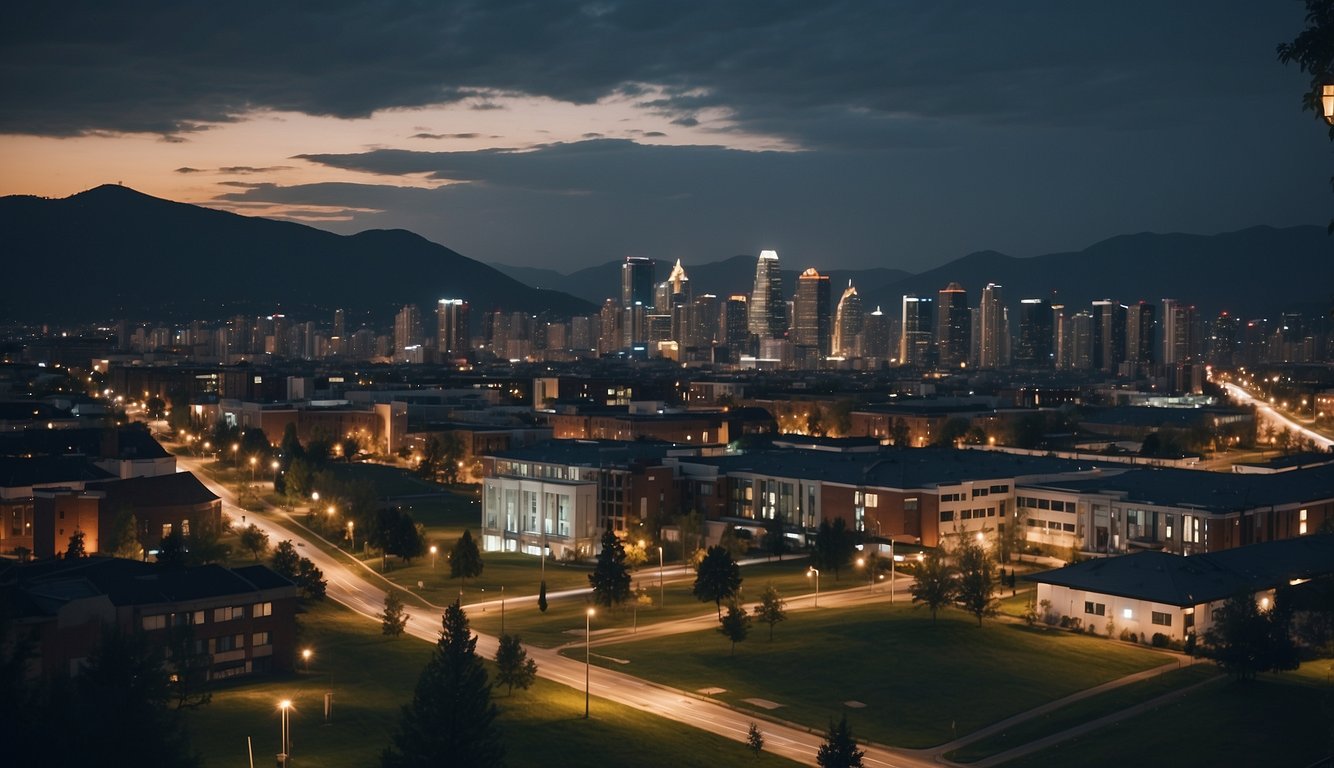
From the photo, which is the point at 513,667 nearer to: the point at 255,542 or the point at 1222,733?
the point at 1222,733

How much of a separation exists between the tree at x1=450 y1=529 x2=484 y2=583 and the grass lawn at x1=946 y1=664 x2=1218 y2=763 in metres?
18.1

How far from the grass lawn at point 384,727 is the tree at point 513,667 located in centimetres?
22

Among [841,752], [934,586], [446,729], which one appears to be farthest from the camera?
→ [934,586]

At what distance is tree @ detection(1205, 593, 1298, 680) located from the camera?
2772 cm

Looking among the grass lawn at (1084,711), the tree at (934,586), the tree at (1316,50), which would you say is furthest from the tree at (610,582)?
the tree at (1316,50)

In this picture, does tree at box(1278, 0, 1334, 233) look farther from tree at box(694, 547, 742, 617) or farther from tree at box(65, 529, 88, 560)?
tree at box(65, 529, 88, 560)

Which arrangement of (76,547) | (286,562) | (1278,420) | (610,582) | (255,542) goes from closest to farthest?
(610,582), (286,562), (76,547), (255,542), (1278,420)

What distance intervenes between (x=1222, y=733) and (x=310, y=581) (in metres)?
21.4

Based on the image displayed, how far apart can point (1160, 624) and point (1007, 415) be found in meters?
60.2

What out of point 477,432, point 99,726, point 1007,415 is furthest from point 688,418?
point 99,726

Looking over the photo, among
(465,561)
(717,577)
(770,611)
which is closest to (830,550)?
(717,577)

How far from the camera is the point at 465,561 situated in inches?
1563

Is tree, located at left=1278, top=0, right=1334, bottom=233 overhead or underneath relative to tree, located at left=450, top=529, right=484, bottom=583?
overhead

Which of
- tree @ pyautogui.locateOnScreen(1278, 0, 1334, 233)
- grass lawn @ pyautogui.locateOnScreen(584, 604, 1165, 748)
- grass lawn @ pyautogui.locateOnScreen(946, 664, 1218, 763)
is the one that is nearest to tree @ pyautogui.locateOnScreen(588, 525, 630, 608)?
grass lawn @ pyautogui.locateOnScreen(584, 604, 1165, 748)
